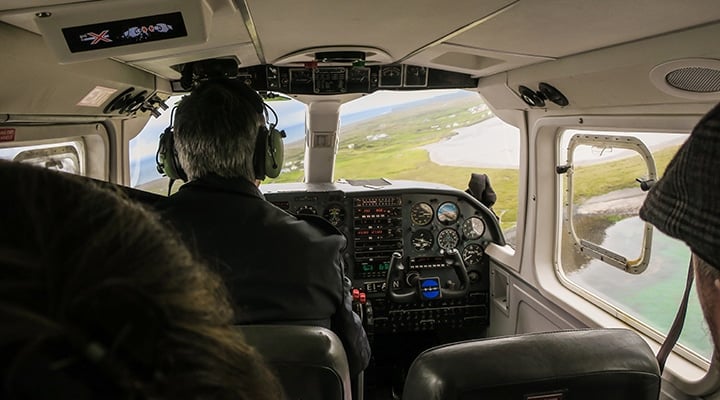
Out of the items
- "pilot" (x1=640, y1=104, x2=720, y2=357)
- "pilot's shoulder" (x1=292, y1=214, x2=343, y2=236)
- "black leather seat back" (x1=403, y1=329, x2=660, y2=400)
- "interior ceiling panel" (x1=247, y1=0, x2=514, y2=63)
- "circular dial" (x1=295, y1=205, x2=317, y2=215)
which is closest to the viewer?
"pilot" (x1=640, y1=104, x2=720, y2=357)

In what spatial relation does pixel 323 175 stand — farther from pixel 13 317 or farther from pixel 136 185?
pixel 13 317

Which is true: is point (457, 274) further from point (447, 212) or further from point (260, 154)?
point (260, 154)

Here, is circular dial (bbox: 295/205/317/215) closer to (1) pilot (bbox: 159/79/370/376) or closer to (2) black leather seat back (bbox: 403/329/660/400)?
(1) pilot (bbox: 159/79/370/376)

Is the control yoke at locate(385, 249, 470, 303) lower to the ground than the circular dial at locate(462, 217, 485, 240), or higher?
lower

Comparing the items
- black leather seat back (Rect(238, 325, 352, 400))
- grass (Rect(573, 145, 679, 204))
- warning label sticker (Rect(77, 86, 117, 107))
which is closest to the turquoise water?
grass (Rect(573, 145, 679, 204))

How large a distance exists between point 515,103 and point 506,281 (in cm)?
132

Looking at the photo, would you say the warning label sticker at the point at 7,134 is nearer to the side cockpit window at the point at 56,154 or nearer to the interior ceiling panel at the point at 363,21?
the side cockpit window at the point at 56,154

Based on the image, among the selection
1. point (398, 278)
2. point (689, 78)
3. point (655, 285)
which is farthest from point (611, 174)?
point (398, 278)

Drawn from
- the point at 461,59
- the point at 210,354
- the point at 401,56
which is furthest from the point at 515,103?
the point at 210,354

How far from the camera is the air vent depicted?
5.24ft

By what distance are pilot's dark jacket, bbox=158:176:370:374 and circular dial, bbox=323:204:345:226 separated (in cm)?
198

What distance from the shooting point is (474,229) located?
3.89 m

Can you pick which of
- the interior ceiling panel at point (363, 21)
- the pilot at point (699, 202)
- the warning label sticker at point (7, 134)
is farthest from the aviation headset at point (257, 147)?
the pilot at point (699, 202)

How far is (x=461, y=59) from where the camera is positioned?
9.07ft
